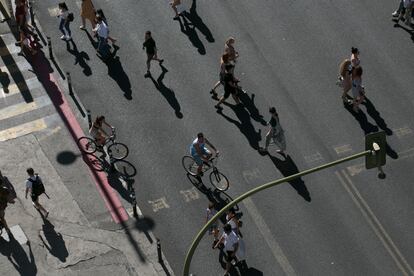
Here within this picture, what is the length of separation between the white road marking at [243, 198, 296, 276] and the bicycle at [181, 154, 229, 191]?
34.1 inches

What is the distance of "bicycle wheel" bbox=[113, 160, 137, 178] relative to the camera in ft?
84.4

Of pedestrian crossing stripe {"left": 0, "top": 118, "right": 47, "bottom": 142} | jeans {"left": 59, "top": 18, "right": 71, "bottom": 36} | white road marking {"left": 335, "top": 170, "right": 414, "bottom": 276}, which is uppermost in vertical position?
jeans {"left": 59, "top": 18, "right": 71, "bottom": 36}

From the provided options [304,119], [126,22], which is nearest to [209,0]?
[126,22]

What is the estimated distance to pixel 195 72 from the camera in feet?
95.0

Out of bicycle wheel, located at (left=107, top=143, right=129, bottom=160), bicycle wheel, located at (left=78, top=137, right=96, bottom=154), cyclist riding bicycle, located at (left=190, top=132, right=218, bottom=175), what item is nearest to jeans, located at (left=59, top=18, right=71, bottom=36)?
bicycle wheel, located at (left=78, top=137, right=96, bottom=154)

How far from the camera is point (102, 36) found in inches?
1123

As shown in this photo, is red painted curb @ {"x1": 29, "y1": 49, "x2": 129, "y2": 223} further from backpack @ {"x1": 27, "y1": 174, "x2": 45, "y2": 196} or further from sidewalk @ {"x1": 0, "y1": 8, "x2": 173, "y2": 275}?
backpack @ {"x1": 27, "y1": 174, "x2": 45, "y2": 196}

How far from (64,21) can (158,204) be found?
318 inches

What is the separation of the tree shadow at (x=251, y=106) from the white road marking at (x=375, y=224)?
3.22 metres

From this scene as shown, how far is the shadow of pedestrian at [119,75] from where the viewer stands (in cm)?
2819

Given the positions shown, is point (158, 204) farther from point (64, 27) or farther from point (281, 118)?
point (64, 27)

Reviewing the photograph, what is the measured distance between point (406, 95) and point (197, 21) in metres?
7.90

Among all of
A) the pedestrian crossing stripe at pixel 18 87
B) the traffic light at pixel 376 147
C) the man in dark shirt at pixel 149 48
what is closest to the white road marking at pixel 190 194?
the man in dark shirt at pixel 149 48

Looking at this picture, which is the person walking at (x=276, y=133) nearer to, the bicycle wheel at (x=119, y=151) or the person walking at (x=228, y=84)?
the person walking at (x=228, y=84)
